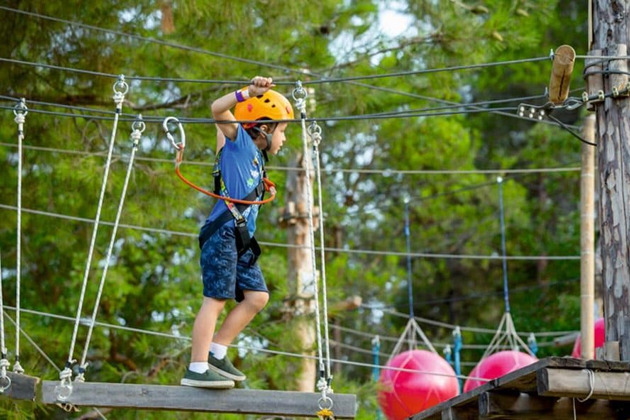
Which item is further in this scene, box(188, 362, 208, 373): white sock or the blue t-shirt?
the blue t-shirt

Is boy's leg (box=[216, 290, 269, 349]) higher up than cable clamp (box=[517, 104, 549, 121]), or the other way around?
cable clamp (box=[517, 104, 549, 121])

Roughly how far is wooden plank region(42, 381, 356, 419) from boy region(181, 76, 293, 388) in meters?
0.07

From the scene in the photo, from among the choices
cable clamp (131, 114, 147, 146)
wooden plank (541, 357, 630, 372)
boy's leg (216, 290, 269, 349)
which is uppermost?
cable clamp (131, 114, 147, 146)

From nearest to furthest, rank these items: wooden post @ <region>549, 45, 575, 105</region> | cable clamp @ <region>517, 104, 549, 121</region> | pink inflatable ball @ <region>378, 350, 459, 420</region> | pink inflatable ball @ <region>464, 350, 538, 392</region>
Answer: wooden post @ <region>549, 45, 575, 105</region> < cable clamp @ <region>517, 104, 549, 121</region> < pink inflatable ball @ <region>464, 350, 538, 392</region> < pink inflatable ball @ <region>378, 350, 459, 420</region>

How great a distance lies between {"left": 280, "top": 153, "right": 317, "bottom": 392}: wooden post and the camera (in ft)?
32.2

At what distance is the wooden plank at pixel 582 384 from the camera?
5055 mm

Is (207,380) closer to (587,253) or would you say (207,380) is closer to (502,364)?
(587,253)

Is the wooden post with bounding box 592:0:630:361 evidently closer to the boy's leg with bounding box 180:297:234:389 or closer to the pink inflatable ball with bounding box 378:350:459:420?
the boy's leg with bounding box 180:297:234:389

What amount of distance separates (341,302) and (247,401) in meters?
5.09

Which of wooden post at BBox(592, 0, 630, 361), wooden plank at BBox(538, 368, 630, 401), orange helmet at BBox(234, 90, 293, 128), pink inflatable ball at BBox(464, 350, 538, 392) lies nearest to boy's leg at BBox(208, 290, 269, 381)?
orange helmet at BBox(234, 90, 293, 128)

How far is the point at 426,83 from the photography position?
11758 mm

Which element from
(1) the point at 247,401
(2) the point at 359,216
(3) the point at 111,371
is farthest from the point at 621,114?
(2) the point at 359,216

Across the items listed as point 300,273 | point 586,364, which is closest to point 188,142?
point 300,273

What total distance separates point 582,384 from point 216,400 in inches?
59.5
